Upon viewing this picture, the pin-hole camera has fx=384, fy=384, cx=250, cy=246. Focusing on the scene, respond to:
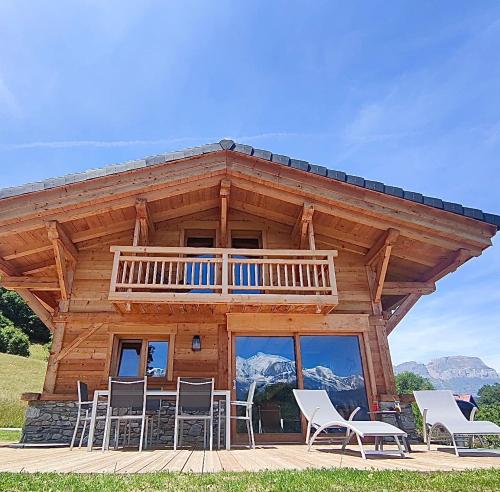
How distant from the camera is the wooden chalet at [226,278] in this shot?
277 inches

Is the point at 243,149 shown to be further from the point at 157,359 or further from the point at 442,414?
the point at 442,414

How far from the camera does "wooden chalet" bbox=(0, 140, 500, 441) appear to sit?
7.03 m

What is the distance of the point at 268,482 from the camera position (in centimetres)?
229

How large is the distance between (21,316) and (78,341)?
3266 centimetres

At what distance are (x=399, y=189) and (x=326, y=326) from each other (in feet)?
9.93

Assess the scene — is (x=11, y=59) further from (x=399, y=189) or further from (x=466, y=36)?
(x=466, y=36)

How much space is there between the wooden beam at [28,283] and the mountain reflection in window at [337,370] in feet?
17.2

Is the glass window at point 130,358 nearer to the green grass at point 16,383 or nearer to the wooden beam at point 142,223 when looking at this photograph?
the wooden beam at point 142,223

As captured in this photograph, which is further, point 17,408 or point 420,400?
point 17,408

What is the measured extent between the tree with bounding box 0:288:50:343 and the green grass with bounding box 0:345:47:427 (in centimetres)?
563

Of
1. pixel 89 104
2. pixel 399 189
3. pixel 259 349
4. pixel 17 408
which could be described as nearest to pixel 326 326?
pixel 259 349

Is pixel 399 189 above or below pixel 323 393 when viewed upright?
above

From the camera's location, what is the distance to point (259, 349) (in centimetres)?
761

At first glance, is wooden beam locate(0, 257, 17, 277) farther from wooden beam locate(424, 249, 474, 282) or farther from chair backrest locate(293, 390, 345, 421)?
wooden beam locate(424, 249, 474, 282)
